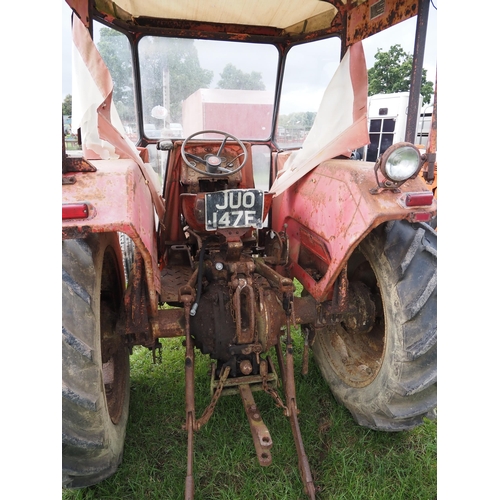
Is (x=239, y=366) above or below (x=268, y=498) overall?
above

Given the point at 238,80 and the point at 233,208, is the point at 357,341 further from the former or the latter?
the point at 238,80

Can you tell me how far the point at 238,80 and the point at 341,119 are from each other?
1.14 meters

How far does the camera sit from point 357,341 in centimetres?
235

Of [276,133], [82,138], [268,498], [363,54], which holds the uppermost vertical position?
[363,54]

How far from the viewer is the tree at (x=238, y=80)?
2943mm

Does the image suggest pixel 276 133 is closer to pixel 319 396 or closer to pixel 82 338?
pixel 319 396

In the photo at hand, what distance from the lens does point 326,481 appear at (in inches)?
→ 74.0

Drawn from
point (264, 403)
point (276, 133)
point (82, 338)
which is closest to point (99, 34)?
point (276, 133)

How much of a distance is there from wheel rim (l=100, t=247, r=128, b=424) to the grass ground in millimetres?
257

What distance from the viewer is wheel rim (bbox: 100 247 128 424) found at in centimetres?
196

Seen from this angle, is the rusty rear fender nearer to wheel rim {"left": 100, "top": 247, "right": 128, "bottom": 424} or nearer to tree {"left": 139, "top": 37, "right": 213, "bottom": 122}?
wheel rim {"left": 100, "top": 247, "right": 128, "bottom": 424}

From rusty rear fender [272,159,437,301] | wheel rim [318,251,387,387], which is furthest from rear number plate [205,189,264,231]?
wheel rim [318,251,387,387]

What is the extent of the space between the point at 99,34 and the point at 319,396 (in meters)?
2.61

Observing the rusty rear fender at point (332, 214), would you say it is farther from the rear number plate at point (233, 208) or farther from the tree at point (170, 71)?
the tree at point (170, 71)
